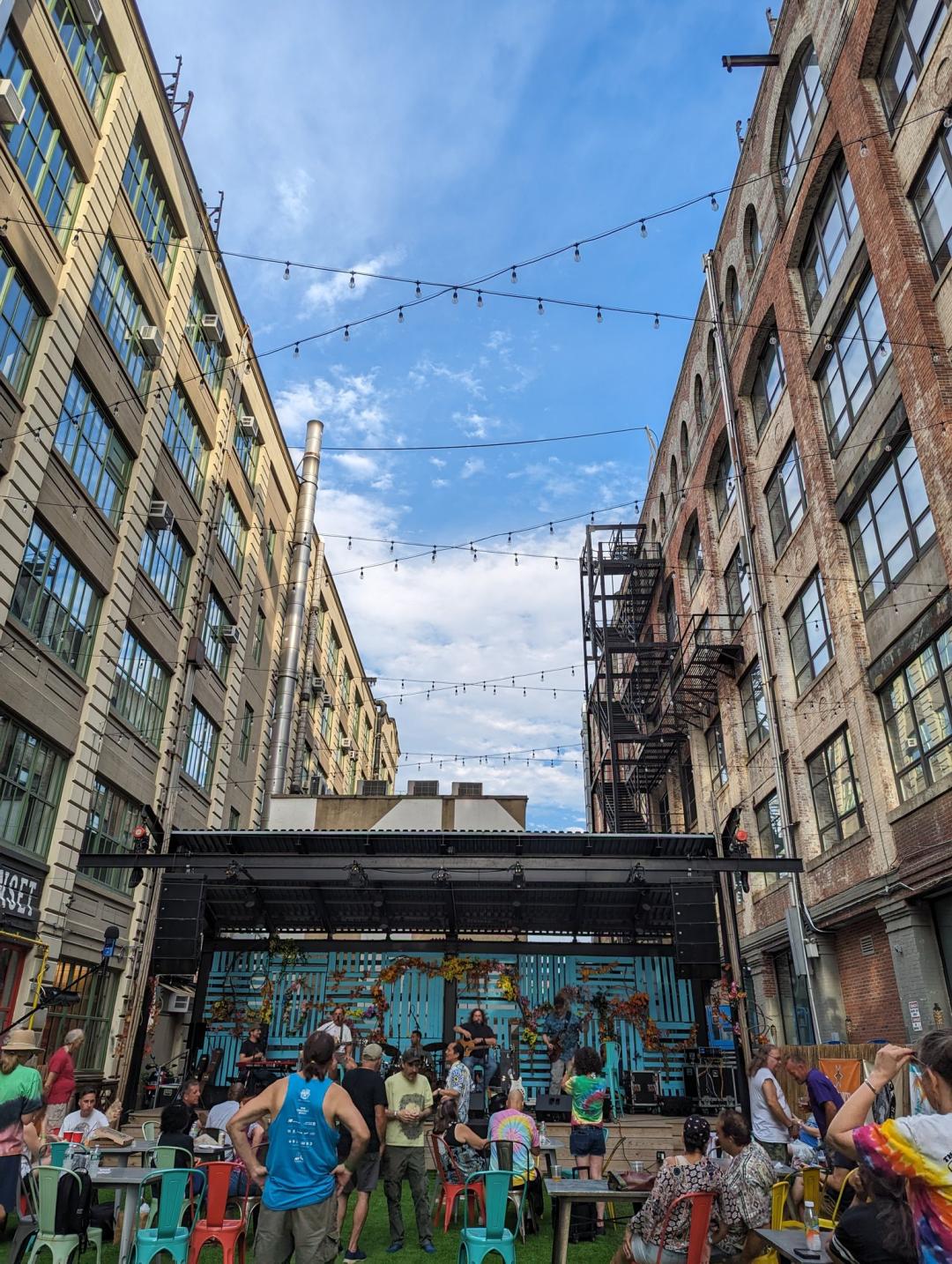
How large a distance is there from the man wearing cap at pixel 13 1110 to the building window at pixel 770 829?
61.5ft

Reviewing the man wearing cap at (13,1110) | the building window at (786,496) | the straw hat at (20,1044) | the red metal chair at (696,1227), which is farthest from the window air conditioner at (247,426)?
the red metal chair at (696,1227)

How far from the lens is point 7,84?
1464cm

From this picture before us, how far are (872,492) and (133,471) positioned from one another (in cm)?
1645

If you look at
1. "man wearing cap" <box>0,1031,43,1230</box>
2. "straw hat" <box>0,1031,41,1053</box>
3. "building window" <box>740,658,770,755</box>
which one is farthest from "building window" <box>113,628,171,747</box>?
"building window" <box>740,658,770,755</box>

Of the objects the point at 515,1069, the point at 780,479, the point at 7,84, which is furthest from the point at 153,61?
the point at 515,1069

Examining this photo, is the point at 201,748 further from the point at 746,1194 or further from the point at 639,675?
the point at 746,1194

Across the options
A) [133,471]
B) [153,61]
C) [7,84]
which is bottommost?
[133,471]

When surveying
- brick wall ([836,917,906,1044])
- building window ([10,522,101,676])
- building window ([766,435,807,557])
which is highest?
building window ([766,435,807,557])

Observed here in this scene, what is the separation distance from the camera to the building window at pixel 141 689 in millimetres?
20891

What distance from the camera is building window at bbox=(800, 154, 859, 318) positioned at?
1925 cm

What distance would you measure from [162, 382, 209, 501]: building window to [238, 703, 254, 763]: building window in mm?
8393

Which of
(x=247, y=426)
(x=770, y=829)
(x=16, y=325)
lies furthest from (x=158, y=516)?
(x=770, y=829)

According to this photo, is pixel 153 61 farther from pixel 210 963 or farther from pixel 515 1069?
pixel 515 1069

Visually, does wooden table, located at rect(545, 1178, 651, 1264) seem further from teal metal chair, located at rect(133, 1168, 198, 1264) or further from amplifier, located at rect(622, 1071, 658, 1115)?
amplifier, located at rect(622, 1071, 658, 1115)
